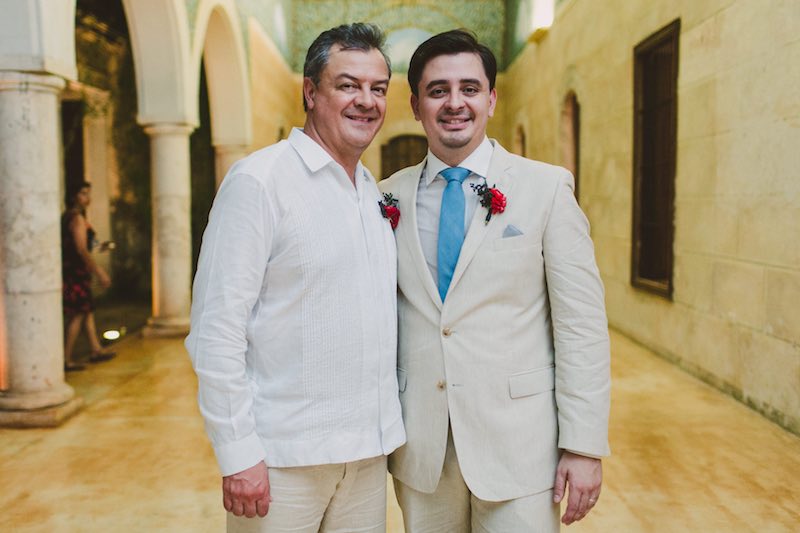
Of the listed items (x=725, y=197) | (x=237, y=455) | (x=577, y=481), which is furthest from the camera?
(x=725, y=197)

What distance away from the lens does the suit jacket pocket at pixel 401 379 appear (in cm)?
190

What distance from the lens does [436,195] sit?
1.95 m

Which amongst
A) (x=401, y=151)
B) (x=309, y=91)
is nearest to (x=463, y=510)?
(x=309, y=91)

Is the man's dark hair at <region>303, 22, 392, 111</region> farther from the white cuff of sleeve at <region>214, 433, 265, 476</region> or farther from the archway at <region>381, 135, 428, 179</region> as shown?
the archway at <region>381, 135, 428, 179</region>

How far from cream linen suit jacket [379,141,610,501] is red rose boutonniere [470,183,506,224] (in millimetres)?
14

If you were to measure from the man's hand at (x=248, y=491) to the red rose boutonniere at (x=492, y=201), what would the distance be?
80 centimetres

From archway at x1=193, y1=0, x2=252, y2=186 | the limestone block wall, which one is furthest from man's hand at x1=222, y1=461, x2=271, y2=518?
archway at x1=193, y1=0, x2=252, y2=186

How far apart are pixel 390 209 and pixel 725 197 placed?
13.5 ft

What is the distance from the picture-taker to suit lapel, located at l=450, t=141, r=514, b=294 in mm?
1784

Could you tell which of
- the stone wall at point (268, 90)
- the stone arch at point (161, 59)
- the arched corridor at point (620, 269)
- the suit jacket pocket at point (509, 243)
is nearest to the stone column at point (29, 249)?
the arched corridor at point (620, 269)

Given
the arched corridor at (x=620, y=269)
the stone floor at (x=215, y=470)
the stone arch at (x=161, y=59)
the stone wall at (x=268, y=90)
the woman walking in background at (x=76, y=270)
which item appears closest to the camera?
the stone floor at (x=215, y=470)

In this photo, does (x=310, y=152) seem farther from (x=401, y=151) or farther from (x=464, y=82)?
(x=401, y=151)

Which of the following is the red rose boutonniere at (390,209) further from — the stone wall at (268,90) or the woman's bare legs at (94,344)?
the stone wall at (268,90)

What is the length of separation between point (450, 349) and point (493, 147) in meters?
0.57
